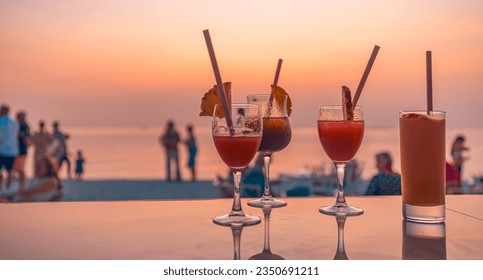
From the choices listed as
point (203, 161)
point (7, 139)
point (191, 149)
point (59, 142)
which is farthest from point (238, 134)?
point (203, 161)

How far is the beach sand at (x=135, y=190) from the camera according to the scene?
10.1m

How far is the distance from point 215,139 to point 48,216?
42 centimetres

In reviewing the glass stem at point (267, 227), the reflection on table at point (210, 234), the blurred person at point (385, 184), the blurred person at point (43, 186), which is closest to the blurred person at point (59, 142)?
the blurred person at point (43, 186)

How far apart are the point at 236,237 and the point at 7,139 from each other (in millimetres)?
8011

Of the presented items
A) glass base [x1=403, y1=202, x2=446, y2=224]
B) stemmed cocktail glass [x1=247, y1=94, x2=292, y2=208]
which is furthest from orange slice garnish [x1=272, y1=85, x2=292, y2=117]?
glass base [x1=403, y1=202, x2=446, y2=224]

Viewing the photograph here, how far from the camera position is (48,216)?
128 centimetres

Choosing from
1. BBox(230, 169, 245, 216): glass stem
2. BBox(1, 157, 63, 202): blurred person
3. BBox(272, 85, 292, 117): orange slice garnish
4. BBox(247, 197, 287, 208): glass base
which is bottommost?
BBox(1, 157, 63, 202): blurred person

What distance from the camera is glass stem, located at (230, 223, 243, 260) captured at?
935 mm

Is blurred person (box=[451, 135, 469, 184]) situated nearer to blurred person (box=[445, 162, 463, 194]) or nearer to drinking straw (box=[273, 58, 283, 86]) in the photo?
blurred person (box=[445, 162, 463, 194])

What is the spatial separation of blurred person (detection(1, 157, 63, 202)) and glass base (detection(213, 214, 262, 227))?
3993 mm

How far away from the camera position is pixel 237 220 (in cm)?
120

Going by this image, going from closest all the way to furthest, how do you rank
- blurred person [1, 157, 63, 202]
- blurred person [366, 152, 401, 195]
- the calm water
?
blurred person [366, 152, 401, 195], blurred person [1, 157, 63, 202], the calm water

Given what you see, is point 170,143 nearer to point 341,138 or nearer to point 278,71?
point 278,71
